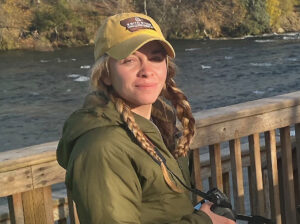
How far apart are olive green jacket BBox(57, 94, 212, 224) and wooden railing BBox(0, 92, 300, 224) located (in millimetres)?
469

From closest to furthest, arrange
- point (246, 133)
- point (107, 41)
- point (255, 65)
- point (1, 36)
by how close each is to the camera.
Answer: point (107, 41)
point (246, 133)
point (255, 65)
point (1, 36)

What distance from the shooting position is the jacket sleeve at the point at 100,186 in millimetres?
1592

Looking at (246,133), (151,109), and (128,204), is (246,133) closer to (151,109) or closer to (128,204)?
(151,109)

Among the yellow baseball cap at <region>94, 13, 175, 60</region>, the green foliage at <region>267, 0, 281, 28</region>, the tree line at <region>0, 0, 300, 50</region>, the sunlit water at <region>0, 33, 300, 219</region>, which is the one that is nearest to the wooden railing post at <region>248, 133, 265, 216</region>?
the yellow baseball cap at <region>94, 13, 175, 60</region>

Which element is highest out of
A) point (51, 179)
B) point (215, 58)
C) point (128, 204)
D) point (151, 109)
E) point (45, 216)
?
point (151, 109)

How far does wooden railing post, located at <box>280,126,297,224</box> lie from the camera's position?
311 centimetres

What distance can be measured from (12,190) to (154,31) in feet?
2.86

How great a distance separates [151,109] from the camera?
82.3 inches

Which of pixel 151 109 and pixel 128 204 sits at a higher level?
pixel 151 109

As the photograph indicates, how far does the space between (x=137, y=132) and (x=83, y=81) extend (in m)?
19.9

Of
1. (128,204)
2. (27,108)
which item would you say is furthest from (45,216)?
(27,108)

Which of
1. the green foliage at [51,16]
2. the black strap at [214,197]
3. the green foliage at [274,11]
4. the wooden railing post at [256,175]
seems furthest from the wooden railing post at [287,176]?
the green foliage at [274,11]

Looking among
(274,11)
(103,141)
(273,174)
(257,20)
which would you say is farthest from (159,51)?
(274,11)

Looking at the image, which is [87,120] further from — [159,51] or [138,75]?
[159,51]
